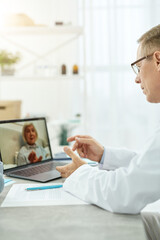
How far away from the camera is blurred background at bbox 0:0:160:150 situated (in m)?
3.65

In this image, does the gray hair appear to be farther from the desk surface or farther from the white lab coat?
the desk surface

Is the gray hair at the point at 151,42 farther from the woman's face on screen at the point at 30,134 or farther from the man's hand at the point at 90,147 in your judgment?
the woman's face on screen at the point at 30,134

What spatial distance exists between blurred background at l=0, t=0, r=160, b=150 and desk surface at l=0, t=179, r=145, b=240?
2.88 meters

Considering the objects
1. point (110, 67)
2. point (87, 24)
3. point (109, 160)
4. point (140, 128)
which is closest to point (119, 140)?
point (140, 128)

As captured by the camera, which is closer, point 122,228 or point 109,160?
point 122,228

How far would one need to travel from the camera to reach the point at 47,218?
0.72 metres

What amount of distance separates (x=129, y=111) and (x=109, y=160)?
257 cm

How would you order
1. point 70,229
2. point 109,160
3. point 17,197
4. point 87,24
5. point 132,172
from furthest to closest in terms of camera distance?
1. point 87,24
2. point 109,160
3. point 17,197
4. point 132,172
5. point 70,229

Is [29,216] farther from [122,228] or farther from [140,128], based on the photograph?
[140,128]

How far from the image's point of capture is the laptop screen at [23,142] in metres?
1.21

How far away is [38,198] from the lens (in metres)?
0.87

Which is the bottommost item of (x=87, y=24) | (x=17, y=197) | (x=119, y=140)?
(x=119, y=140)

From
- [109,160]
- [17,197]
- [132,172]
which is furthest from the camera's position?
[109,160]

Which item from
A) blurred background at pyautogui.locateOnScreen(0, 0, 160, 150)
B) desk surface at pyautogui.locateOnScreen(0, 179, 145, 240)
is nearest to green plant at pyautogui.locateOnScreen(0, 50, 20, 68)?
blurred background at pyautogui.locateOnScreen(0, 0, 160, 150)
